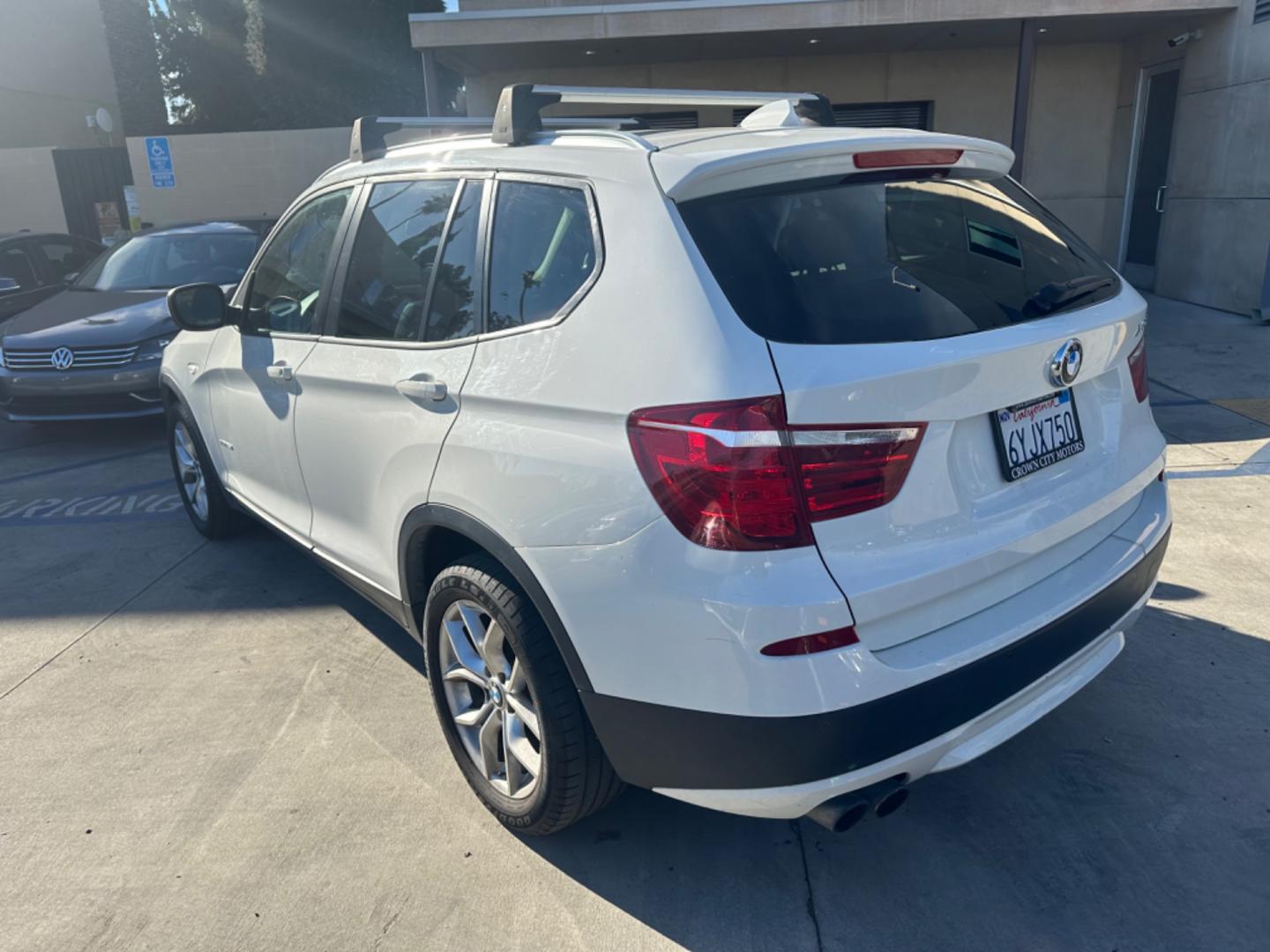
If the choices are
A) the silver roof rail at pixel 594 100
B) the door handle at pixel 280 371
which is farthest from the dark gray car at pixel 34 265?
the silver roof rail at pixel 594 100

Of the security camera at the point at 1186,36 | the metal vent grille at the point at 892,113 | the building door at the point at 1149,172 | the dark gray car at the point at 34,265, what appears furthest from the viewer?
the metal vent grille at the point at 892,113

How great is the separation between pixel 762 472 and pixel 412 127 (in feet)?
8.16

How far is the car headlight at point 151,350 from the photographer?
290 inches

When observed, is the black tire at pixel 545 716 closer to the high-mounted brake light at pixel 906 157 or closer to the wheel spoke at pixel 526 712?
the wheel spoke at pixel 526 712

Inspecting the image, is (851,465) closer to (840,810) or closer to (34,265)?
(840,810)

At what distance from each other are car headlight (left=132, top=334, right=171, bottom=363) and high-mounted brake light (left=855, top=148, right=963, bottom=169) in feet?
20.9

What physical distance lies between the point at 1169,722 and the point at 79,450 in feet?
24.6

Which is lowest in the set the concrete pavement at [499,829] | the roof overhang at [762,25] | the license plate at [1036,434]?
the concrete pavement at [499,829]

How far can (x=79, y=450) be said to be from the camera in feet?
25.0

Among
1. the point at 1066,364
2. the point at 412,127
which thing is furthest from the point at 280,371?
the point at 1066,364

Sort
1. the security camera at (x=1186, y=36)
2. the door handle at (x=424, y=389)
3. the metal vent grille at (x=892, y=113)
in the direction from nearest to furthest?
the door handle at (x=424, y=389) → the security camera at (x=1186, y=36) → the metal vent grille at (x=892, y=113)

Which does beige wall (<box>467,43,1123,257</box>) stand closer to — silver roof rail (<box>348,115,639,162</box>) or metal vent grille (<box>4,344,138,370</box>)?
metal vent grille (<box>4,344,138,370</box>)

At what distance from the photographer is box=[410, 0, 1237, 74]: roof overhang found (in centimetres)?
995

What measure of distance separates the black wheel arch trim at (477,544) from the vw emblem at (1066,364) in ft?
4.32
